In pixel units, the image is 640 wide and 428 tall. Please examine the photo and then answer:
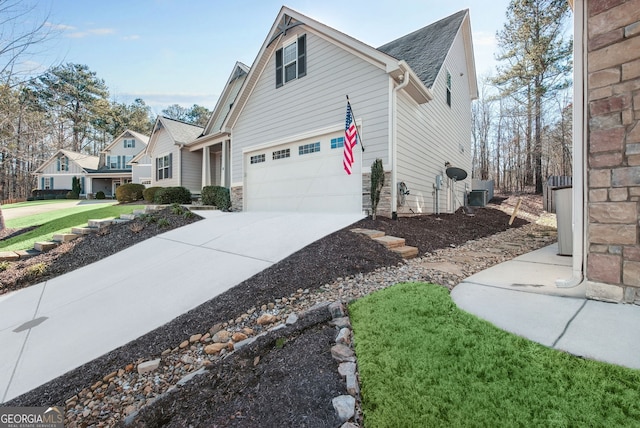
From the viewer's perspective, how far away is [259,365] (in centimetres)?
213

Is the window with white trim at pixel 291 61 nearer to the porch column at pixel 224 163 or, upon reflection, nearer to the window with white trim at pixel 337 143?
the window with white trim at pixel 337 143

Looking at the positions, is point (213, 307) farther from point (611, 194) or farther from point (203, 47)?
point (203, 47)

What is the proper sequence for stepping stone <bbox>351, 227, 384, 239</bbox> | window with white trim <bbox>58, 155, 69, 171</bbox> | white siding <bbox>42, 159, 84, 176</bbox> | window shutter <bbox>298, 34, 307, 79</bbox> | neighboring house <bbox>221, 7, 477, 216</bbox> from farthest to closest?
window with white trim <bbox>58, 155, 69, 171</bbox>
white siding <bbox>42, 159, 84, 176</bbox>
window shutter <bbox>298, 34, 307, 79</bbox>
neighboring house <bbox>221, 7, 477, 216</bbox>
stepping stone <bbox>351, 227, 384, 239</bbox>

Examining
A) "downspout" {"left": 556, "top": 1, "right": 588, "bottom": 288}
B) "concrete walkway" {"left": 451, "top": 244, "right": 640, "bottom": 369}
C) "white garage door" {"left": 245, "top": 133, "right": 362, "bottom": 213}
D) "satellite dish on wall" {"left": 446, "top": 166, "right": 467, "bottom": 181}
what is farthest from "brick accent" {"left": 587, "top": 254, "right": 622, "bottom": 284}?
"satellite dish on wall" {"left": 446, "top": 166, "right": 467, "bottom": 181}

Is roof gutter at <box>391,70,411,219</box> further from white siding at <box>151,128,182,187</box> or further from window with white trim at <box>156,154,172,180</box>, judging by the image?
window with white trim at <box>156,154,172,180</box>

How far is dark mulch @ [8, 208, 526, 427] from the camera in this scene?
1.72 metres

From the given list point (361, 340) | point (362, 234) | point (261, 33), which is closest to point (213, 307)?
point (361, 340)

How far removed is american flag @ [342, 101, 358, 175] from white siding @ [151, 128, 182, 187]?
1111cm

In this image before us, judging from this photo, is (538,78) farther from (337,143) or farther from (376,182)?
(376,182)

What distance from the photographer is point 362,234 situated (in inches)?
A: 213

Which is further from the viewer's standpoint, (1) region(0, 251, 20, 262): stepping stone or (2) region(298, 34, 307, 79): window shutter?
(2) region(298, 34, 307, 79): window shutter

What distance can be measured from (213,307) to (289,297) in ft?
2.98

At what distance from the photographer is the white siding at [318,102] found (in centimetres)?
706

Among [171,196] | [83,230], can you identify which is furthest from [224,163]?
[83,230]
